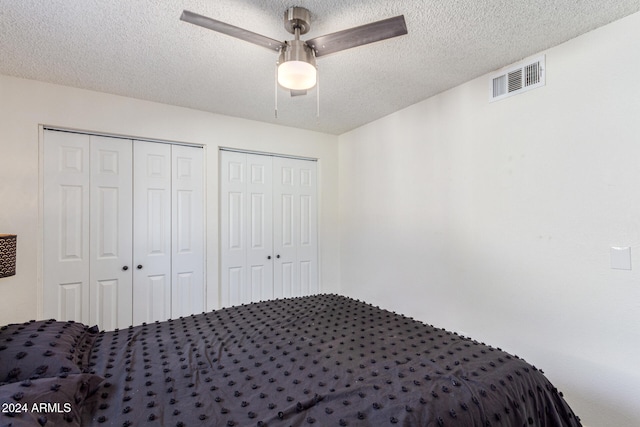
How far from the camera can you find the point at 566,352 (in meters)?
1.86

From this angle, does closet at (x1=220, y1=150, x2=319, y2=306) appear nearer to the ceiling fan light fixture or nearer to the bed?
the bed

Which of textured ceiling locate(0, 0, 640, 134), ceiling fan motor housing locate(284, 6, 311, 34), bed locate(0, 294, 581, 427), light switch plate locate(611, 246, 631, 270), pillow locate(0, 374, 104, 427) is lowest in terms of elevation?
bed locate(0, 294, 581, 427)

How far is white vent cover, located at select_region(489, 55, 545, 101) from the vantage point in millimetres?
2029

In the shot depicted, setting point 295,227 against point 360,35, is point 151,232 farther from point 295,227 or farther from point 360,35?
point 360,35

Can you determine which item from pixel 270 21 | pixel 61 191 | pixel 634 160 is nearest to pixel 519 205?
pixel 634 160

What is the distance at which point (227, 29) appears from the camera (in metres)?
1.40

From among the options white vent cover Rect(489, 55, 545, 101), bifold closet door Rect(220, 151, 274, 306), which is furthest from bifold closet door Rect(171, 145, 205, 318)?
white vent cover Rect(489, 55, 545, 101)

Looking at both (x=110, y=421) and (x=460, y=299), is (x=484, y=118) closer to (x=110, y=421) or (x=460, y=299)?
(x=460, y=299)

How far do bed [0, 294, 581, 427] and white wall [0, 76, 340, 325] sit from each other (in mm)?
1116

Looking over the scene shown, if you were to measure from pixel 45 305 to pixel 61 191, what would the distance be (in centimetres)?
95

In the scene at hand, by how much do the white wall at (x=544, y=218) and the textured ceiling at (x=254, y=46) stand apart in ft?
0.92

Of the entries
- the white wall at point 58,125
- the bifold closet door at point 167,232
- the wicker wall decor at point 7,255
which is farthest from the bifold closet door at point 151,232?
the wicker wall decor at point 7,255

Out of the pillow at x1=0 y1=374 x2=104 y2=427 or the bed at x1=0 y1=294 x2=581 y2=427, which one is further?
the bed at x1=0 y1=294 x2=581 y2=427

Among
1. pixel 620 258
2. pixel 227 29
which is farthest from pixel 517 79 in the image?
pixel 227 29
